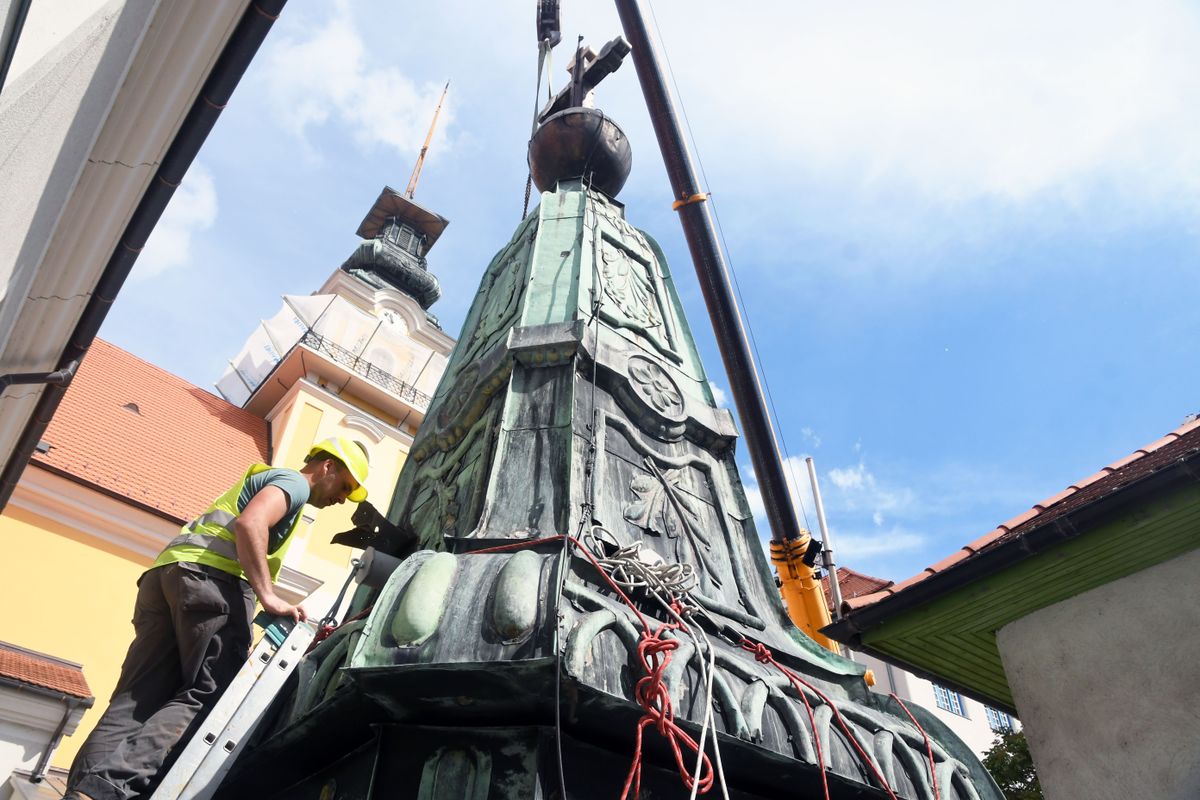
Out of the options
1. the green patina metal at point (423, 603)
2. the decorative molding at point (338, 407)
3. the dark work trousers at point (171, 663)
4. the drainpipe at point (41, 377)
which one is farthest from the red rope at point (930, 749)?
the decorative molding at point (338, 407)

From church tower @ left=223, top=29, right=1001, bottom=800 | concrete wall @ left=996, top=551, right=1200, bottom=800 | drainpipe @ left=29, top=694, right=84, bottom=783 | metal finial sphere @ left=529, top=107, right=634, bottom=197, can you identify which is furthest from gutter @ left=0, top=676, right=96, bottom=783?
concrete wall @ left=996, top=551, right=1200, bottom=800

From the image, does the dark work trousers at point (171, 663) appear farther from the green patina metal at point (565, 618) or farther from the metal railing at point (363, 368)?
the metal railing at point (363, 368)

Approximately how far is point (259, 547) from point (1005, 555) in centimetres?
365

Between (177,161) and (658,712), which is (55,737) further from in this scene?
(658,712)

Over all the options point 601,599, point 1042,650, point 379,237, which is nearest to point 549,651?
point 601,599

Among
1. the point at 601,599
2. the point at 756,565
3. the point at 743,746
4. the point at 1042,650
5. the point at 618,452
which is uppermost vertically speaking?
the point at 618,452

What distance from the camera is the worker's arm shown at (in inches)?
119

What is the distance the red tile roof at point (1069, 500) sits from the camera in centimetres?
427

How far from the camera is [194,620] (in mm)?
3078

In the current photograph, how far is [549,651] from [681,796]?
0.81 metres

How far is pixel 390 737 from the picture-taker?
2914 millimetres

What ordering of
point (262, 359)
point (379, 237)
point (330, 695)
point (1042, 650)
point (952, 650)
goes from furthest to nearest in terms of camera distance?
1. point (379, 237)
2. point (262, 359)
3. point (952, 650)
4. point (1042, 650)
5. point (330, 695)

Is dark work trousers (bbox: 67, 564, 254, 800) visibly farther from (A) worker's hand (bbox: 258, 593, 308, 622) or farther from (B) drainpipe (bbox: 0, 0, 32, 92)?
(B) drainpipe (bbox: 0, 0, 32, 92)

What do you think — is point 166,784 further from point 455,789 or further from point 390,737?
point 455,789
